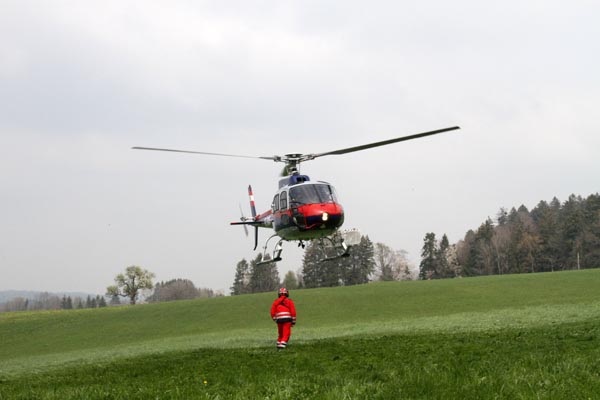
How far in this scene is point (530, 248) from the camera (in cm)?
10869

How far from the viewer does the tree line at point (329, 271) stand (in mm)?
112125

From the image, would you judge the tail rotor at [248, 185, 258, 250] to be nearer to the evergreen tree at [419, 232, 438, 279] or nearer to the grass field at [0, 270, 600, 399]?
the grass field at [0, 270, 600, 399]

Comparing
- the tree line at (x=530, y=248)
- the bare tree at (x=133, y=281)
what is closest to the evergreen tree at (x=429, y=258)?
the tree line at (x=530, y=248)

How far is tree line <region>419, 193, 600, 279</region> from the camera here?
346 feet

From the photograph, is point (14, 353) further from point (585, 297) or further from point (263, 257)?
point (585, 297)

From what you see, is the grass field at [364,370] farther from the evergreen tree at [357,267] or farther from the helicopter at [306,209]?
the evergreen tree at [357,267]

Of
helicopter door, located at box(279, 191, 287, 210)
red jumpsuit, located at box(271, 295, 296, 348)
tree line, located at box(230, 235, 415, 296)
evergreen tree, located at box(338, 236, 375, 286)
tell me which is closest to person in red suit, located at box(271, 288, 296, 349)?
red jumpsuit, located at box(271, 295, 296, 348)

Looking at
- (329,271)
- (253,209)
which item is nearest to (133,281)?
(329,271)

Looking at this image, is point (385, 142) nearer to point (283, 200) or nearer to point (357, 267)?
point (283, 200)

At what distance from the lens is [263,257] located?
80.9ft

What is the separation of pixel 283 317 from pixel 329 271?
93.3 m

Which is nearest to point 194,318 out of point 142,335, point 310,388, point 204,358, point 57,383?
point 142,335

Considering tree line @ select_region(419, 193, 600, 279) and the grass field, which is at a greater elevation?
tree line @ select_region(419, 193, 600, 279)

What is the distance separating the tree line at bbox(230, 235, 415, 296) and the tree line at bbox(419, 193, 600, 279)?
14047 millimetres
